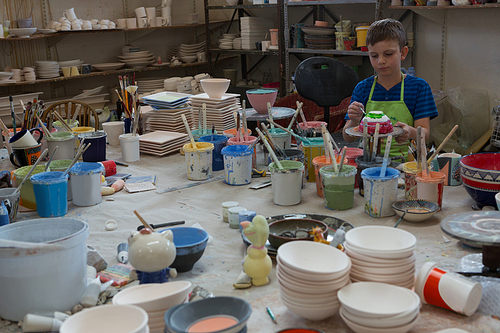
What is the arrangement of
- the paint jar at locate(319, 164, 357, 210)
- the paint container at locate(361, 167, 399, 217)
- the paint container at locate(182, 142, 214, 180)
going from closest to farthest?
the paint container at locate(361, 167, 399, 217) < the paint jar at locate(319, 164, 357, 210) < the paint container at locate(182, 142, 214, 180)

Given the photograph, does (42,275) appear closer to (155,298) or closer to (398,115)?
(155,298)

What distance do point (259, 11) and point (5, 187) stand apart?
16.8 ft

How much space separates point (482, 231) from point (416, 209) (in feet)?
2.05

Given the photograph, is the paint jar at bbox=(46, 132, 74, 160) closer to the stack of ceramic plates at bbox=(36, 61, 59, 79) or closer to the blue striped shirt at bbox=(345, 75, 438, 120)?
the blue striped shirt at bbox=(345, 75, 438, 120)

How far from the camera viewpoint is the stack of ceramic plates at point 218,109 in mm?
3615

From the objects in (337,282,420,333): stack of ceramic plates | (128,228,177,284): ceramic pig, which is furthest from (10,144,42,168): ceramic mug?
(337,282,420,333): stack of ceramic plates

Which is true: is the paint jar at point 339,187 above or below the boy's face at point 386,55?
below

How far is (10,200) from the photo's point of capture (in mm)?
2234

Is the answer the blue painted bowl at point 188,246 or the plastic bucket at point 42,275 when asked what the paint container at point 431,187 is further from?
the plastic bucket at point 42,275

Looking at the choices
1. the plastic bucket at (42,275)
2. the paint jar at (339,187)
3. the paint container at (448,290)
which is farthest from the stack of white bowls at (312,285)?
the paint jar at (339,187)

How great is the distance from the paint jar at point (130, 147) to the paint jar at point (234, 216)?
4.70 ft

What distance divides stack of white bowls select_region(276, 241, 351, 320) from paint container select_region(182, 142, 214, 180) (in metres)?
1.52

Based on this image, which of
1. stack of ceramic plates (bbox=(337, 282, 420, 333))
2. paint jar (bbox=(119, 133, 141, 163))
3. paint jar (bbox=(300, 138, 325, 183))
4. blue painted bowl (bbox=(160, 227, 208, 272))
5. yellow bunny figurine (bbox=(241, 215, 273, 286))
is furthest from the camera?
paint jar (bbox=(119, 133, 141, 163))

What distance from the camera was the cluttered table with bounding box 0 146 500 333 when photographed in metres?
1.40
